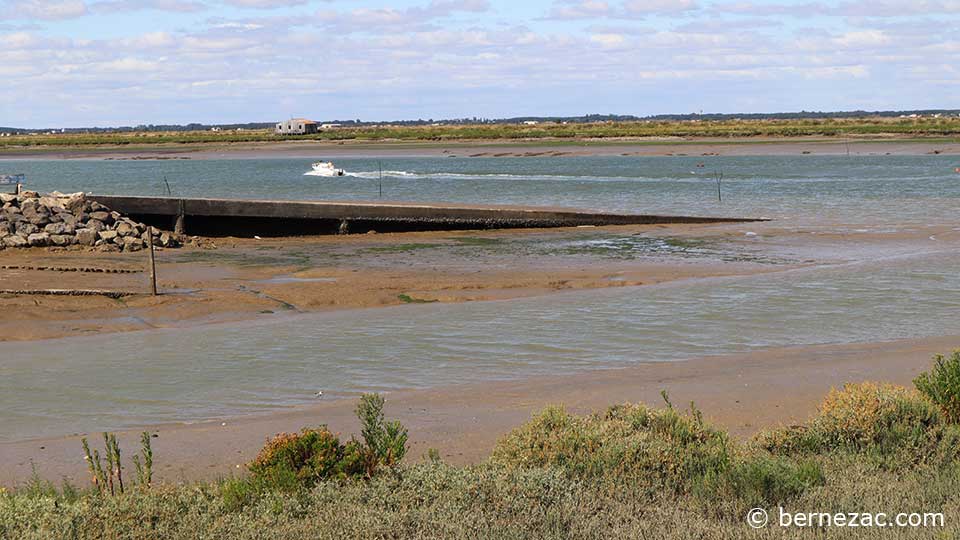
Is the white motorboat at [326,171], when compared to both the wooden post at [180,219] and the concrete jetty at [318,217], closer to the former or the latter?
the concrete jetty at [318,217]

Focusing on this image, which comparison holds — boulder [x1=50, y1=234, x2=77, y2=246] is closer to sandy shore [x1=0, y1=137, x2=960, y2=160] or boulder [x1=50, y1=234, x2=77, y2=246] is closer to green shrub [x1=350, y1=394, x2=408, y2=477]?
green shrub [x1=350, y1=394, x2=408, y2=477]

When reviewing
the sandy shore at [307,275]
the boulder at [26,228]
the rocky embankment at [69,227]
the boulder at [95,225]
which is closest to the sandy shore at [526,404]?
the sandy shore at [307,275]

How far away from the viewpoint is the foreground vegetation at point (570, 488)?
5.97 metres

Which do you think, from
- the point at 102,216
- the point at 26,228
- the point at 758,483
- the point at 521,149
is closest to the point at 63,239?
the point at 26,228

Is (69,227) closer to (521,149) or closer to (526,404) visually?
(526,404)

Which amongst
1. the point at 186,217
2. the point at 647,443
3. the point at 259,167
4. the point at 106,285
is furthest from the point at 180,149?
the point at 647,443

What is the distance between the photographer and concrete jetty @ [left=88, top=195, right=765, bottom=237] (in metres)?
27.8

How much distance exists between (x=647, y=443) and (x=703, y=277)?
13.1m

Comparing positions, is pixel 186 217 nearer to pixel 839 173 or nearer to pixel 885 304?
pixel 885 304

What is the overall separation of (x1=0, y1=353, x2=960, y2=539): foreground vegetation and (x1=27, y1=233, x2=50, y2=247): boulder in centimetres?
1695

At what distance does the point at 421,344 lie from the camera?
45.3 ft

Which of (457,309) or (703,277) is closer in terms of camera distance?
(457,309)

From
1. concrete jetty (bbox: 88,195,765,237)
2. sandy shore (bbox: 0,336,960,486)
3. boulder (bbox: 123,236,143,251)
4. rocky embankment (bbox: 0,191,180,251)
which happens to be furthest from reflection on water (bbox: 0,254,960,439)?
concrete jetty (bbox: 88,195,765,237)

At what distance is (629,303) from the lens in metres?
16.8
